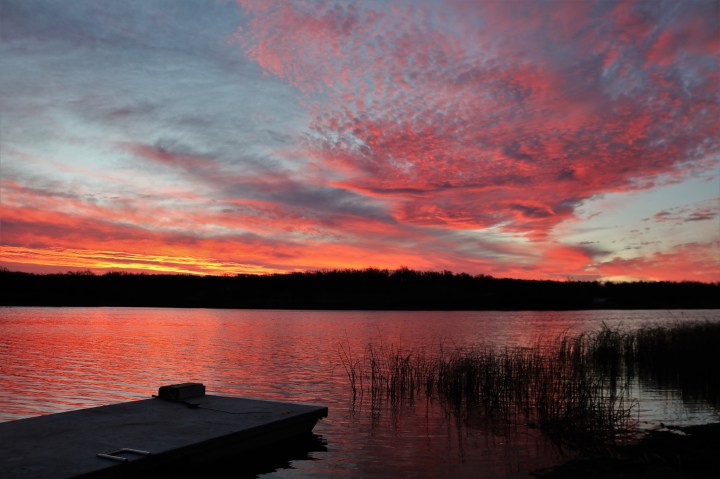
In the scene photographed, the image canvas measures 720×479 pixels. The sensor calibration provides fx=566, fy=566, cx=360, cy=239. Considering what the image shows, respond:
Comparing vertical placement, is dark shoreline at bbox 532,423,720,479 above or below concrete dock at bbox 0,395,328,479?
below

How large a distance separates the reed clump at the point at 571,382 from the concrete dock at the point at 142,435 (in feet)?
20.6

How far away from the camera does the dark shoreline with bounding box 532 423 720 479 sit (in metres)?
10.5

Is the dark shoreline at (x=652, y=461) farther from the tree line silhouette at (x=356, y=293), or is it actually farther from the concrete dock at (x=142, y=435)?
the tree line silhouette at (x=356, y=293)

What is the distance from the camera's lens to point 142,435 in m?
10.5

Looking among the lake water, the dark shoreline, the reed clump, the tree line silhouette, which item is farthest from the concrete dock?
the tree line silhouette

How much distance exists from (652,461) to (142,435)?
10.0 m

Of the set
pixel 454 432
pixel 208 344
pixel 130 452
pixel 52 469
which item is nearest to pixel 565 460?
pixel 454 432

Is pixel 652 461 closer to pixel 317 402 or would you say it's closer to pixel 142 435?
pixel 142 435

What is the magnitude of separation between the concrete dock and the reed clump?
6.29 meters

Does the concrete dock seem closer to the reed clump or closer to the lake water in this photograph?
the lake water

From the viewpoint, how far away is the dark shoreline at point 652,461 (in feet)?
34.6

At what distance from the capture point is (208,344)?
44281 mm

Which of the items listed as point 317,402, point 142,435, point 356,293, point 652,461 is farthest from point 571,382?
point 356,293

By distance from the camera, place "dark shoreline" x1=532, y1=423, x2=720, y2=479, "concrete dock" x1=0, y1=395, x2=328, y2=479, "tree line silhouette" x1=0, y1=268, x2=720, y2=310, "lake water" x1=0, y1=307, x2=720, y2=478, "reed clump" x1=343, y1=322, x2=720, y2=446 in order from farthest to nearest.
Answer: "tree line silhouette" x1=0, y1=268, x2=720, y2=310
"reed clump" x1=343, y1=322, x2=720, y2=446
"lake water" x1=0, y1=307, x2=720, y2=478
"dark shoreline" x1=532, y1=423, x2=720, y2=479
"concrete dock" x1=0, y1=395, x2=328, y2=479
